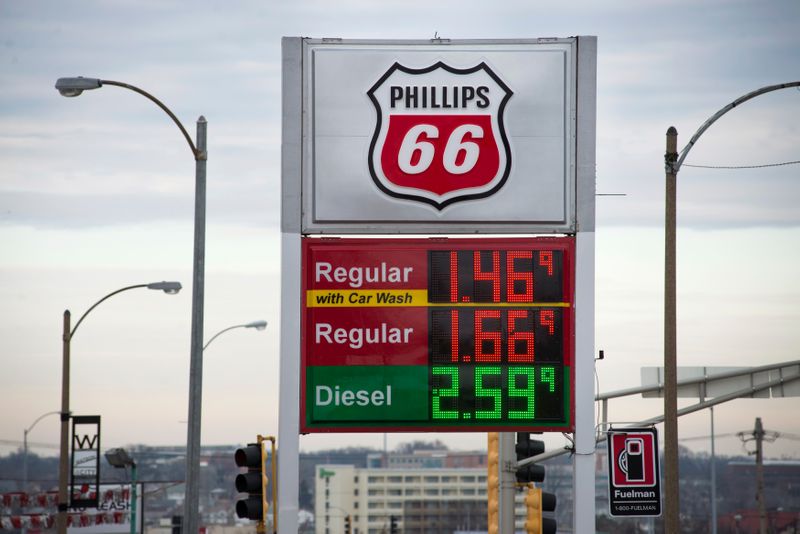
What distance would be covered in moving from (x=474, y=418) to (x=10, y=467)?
497 ft

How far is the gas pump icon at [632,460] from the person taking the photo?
1808cm

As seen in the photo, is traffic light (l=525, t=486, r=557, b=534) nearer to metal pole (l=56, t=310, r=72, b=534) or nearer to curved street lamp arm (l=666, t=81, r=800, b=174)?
curved street lamp arm (l=666, t=81, r=800, b=174)

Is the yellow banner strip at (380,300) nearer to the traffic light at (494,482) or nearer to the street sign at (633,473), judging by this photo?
the street sign at (633,473)

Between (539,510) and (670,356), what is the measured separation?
416 cm

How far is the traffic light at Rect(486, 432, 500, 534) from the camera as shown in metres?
25.8

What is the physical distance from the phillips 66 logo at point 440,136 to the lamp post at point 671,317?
165 inches

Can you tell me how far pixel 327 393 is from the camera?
15398 millimetres

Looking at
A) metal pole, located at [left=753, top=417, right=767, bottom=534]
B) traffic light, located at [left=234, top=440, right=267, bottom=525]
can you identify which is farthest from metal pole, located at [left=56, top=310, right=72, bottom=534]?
metal pole, located at [left=753, top=417, right=767, bottom=534]

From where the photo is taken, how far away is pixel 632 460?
1817 centimetres

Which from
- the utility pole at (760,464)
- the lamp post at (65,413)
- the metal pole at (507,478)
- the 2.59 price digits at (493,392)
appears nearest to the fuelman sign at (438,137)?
the 2.59 price digits at (493,392)

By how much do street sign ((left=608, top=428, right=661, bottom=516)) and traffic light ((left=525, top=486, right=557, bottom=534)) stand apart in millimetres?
3600

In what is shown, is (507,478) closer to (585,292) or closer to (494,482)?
(494,482)

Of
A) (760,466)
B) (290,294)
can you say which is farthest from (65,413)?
(760,466)

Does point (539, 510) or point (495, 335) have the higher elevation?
point (495, 335)
